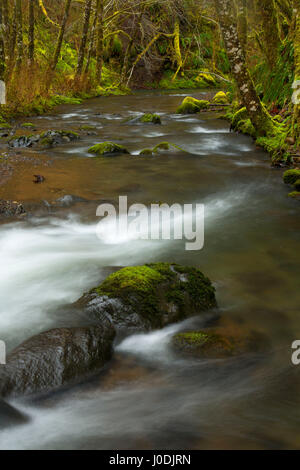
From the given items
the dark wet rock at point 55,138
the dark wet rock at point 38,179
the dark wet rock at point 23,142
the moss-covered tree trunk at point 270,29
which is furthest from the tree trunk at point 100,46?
the dark wet rock at point 38,179

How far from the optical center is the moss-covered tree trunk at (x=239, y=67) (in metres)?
7.02

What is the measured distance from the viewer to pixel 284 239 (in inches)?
188

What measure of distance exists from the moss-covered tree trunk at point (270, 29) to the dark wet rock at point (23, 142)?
17.9ft

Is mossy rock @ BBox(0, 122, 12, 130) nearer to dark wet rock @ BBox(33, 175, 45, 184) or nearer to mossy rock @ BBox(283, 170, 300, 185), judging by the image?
dark wet rock @ BBox(33, 175, 45, 184)

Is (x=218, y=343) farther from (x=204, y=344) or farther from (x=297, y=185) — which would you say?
(x=297, y=185)

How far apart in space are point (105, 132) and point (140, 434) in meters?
10.1

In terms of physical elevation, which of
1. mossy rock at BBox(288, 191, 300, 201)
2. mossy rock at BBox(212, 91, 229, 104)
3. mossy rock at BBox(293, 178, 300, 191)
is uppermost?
mossy rock at BBox(212, 91, 229, 104)

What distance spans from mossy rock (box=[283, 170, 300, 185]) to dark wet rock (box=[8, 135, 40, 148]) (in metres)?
5.15

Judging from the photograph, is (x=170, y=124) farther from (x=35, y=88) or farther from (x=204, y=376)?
(x=204, y=376)

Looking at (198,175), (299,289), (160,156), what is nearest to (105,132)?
(160,156)

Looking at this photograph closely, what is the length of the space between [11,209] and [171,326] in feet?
10.2

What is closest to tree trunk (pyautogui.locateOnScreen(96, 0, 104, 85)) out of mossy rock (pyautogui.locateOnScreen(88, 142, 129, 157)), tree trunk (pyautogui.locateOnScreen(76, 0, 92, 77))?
tree trunk (pyautogui.locateOnScreen(76, 0, 92, 77))

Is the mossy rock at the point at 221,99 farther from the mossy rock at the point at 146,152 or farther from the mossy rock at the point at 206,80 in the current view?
the mossy rock at the point at 206,80

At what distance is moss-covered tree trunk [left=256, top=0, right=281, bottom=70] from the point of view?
998cm
